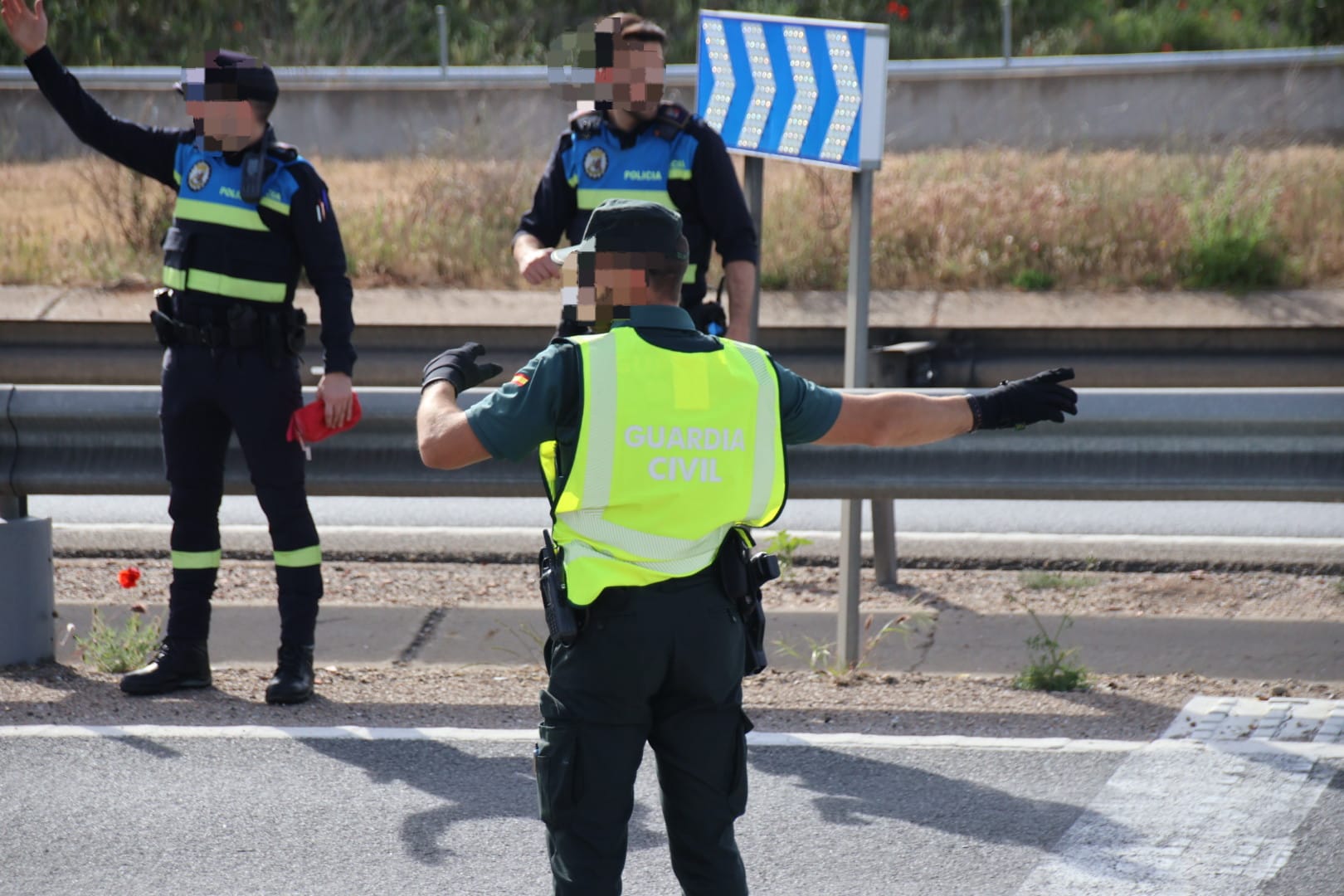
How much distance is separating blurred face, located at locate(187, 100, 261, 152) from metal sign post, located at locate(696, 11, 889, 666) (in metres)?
1.66

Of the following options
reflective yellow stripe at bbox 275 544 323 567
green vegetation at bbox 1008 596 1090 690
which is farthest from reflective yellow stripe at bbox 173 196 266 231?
green vegetation at bbox 1008 596 1090 690

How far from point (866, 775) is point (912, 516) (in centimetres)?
376

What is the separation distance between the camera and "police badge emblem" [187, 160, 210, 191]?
16.5 feet

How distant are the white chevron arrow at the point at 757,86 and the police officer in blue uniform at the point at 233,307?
1.50 metres

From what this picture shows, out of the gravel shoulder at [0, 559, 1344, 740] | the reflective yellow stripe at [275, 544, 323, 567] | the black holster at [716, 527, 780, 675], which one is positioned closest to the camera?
the black holster at [716, 527, 780, 675]

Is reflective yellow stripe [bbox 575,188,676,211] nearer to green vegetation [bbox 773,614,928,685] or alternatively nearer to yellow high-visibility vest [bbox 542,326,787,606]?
green vegetation [bbox 773,614,928,685]

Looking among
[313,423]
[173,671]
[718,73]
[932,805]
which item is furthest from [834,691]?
[718,73]

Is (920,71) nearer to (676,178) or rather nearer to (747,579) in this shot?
(676,178)

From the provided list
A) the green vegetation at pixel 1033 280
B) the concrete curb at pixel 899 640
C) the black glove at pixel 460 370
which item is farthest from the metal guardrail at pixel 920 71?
the black glove at pixel 460 370

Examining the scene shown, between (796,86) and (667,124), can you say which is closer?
(667,124)

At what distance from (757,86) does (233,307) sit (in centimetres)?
195

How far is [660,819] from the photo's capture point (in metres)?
4.16

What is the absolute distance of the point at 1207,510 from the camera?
8.31 m

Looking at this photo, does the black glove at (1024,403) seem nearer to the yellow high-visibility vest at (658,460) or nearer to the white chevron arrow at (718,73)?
the yellow high-visibility vest at (658,460)
